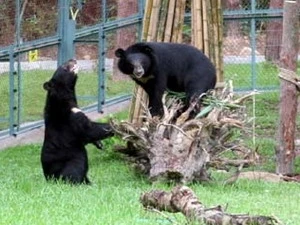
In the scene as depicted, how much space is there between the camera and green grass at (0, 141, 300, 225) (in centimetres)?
710

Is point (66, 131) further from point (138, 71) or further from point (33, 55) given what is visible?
point (33, 55)

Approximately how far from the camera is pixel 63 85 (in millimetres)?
10016

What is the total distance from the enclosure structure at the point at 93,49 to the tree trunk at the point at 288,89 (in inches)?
108

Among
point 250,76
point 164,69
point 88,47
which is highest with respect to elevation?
point 164,69

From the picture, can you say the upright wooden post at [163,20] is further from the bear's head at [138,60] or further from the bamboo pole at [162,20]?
the bear's head at [138,60]

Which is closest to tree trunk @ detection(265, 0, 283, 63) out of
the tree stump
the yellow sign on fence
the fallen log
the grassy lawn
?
the grassy lawn

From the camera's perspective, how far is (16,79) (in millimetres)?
14898

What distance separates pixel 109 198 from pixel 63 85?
73.1 inches

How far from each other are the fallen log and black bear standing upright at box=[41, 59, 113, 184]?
314cm

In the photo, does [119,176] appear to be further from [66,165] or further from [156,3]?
[156,3]

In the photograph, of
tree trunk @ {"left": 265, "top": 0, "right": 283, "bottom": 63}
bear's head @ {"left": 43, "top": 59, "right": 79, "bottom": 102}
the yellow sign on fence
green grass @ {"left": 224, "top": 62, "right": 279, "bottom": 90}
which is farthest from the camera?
tree trunk @ {"left": 265, "top": 0, "right": 283, "bottom": 63}

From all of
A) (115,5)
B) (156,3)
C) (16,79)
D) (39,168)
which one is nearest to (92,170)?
(39,168)

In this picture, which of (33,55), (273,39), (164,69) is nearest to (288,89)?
(164,69)

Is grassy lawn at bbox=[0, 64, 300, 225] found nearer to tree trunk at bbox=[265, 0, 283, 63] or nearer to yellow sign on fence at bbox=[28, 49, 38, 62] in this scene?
yellow sign on fence at bbox=[28, 49, 38, 62]
